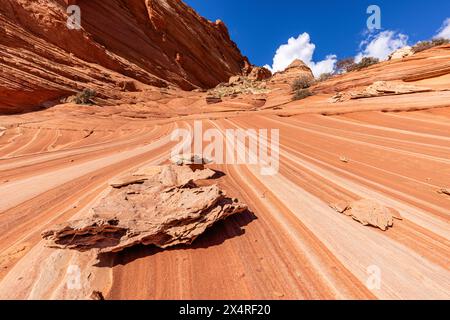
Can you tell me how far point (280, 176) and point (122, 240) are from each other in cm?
325

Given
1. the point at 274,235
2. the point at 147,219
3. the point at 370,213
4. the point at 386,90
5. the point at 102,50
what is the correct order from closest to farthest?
the point at 147,219
the point at 274,235
the point at 370,213
the point at 386,90
the point at 102,50

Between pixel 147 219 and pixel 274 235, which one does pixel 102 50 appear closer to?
pixel 147 219

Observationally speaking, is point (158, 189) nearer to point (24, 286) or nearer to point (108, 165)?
point (24, 286)

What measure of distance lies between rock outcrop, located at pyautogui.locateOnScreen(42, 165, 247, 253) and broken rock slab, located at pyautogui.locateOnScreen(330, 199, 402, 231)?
1455mm

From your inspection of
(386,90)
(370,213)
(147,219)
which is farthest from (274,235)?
(386,90)

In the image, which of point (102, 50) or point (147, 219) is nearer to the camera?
point (147, 219)

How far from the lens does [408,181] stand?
403cm

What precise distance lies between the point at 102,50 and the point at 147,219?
32257 millimetres

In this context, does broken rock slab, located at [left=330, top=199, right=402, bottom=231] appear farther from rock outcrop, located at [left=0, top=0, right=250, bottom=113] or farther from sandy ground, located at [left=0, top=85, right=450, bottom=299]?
rock outcrop, located at [left=0, top=0, right=250, bottom=113]

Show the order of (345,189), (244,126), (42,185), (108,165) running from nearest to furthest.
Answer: (345,189) → (42,185) → (108,165) → (244,126)

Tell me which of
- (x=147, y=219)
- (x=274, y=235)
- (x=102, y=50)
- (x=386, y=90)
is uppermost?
(x=102, y=50)

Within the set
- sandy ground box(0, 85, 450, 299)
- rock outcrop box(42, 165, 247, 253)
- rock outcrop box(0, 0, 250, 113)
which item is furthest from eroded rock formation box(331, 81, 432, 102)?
rock outcrop box(0, 0, 250, 113)

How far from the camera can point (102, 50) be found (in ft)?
89.8
